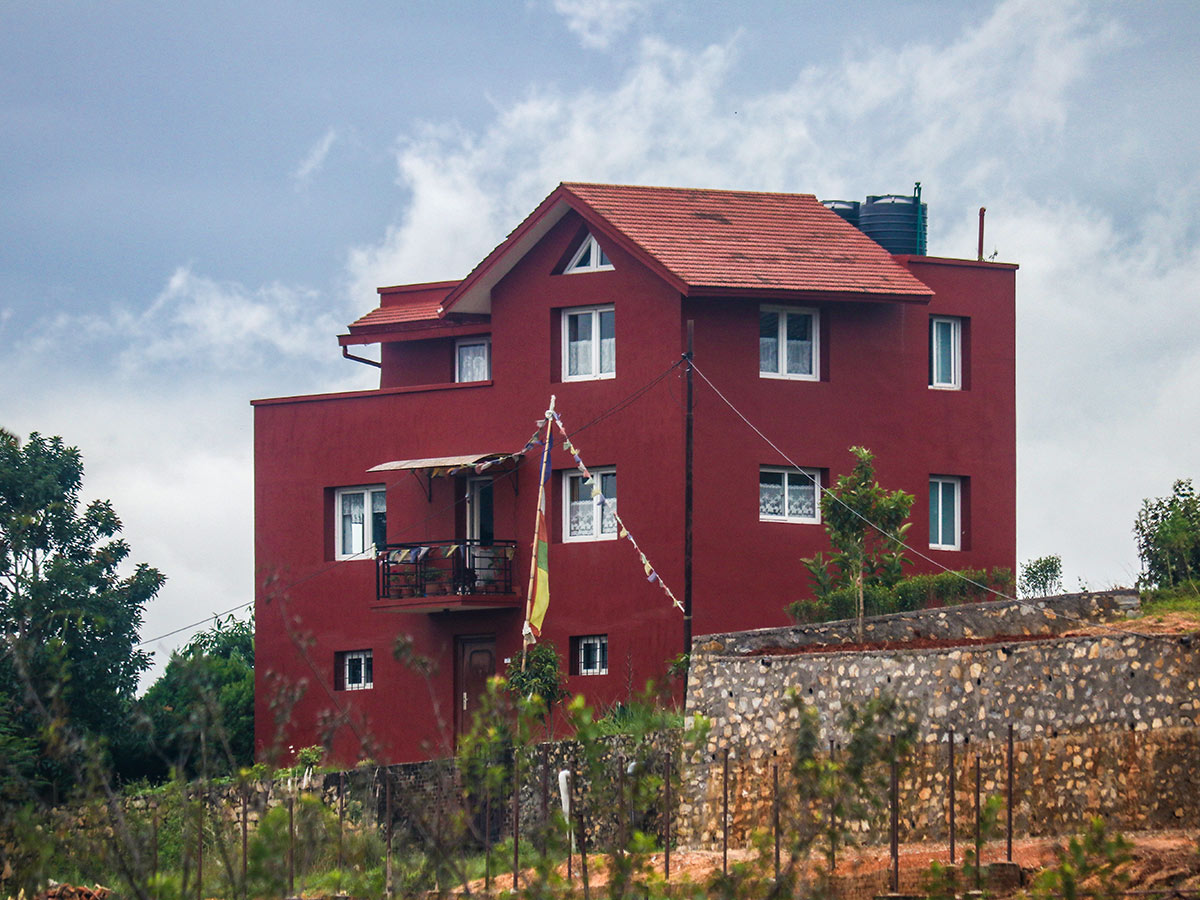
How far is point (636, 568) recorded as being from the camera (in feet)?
101

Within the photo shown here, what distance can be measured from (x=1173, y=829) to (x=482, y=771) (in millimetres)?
11466

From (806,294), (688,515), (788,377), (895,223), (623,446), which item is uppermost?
(895,223)

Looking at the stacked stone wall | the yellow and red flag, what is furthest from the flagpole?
the stacked stone wall

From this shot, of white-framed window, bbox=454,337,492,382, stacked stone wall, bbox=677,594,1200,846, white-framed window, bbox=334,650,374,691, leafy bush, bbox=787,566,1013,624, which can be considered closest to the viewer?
stacked stone wall, bbox=677,594,1200,846

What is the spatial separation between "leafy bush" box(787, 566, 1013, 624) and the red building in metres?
1.53

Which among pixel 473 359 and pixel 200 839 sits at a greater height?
pixel 473 359

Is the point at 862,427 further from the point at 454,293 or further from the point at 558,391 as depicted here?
the point at 454,293

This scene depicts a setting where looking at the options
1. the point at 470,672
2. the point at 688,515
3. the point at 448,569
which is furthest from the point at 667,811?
the point at 470,672

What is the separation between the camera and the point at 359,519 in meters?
33.9

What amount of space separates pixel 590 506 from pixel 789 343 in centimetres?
430

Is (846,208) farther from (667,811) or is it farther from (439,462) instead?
(667,811)

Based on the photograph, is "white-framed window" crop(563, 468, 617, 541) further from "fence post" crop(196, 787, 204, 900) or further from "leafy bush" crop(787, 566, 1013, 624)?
"fence post" crop(196, 787, 204, 900)

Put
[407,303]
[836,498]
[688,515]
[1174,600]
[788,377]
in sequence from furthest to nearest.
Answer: [407,303] → [788,377] → [836,498] → [688,515] → [1174,600]

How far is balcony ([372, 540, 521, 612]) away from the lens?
31547 mm
